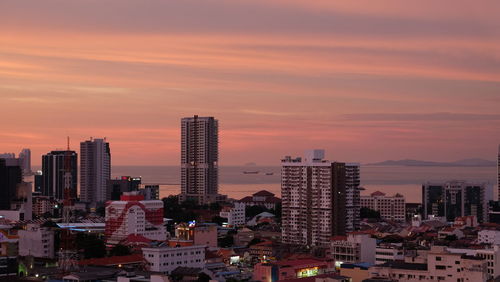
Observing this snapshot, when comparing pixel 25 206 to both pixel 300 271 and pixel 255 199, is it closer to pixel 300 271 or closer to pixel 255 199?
pixel 255 199

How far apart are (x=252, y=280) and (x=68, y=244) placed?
7828 millimetres

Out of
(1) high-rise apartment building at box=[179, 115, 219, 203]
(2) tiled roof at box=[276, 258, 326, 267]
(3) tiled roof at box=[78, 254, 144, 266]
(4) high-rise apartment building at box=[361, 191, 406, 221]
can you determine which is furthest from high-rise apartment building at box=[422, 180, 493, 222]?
(3) tiled roof at box=[78, 254, 144, 266]

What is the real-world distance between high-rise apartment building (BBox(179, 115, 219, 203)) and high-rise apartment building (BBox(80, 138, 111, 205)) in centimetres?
920

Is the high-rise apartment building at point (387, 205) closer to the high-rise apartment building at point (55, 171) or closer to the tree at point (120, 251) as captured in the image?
the high-rise apartment building at point (55, 171)

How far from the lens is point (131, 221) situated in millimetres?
36125

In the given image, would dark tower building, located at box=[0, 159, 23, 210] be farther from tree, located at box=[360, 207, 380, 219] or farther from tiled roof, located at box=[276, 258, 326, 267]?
tiled roof, located at box=[276, 258, 326, 267]

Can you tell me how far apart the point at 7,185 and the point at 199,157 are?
14250 mm

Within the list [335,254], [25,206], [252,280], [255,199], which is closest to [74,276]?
[252,280]

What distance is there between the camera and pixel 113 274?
22.1m

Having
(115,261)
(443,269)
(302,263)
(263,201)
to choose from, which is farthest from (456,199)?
(443,269)

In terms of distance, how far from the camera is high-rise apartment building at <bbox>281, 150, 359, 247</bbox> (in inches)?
1339

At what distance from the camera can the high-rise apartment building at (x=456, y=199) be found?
49406mm

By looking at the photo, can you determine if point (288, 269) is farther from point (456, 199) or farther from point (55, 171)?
point (55, 171)

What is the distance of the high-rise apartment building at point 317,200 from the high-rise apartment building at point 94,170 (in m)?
32.9
